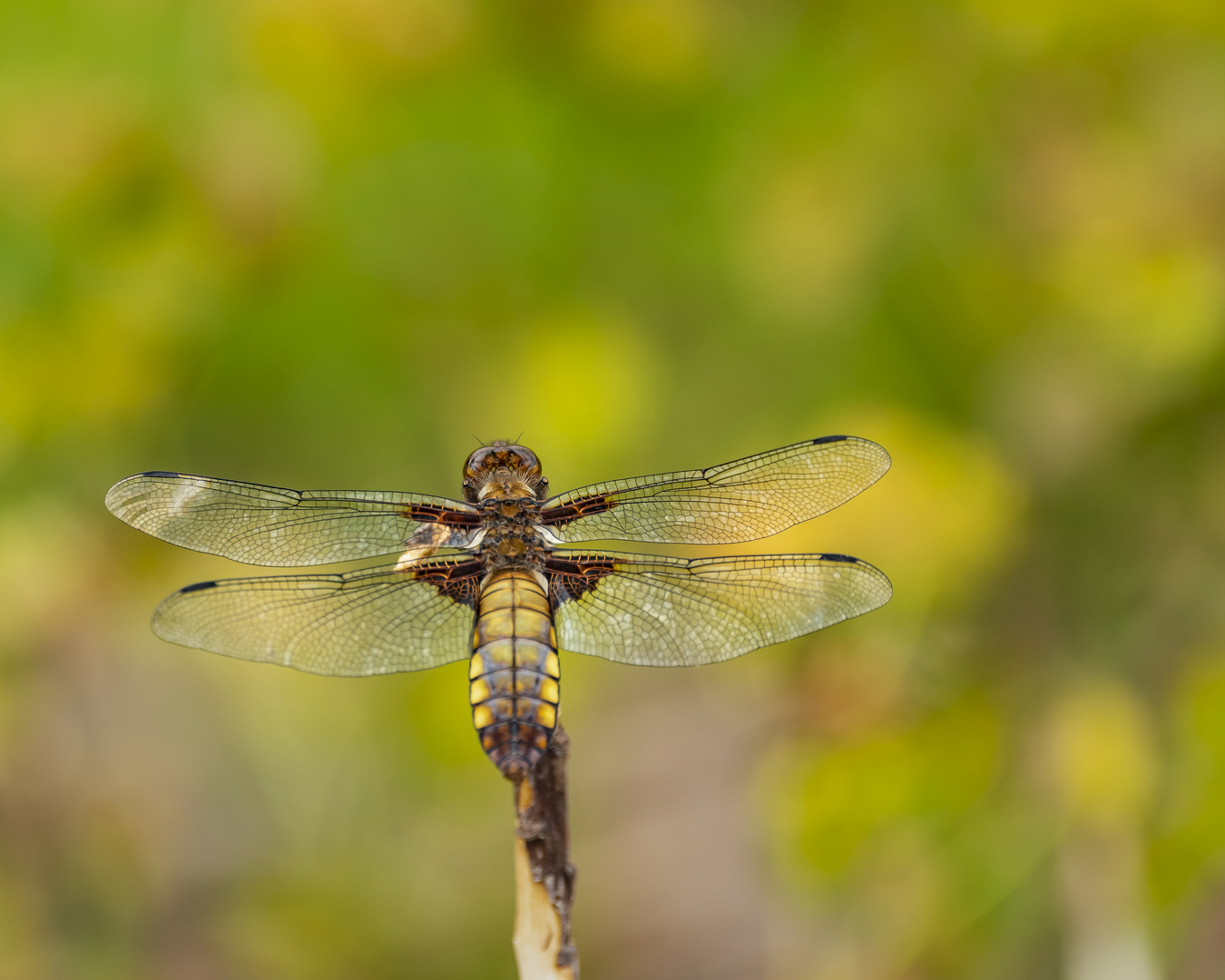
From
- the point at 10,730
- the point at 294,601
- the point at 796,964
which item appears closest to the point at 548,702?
the point at 294,601

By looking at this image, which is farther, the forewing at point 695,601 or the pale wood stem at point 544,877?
the forewing at point 695,601

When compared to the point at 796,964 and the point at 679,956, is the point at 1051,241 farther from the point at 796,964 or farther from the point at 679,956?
the point at 679,956

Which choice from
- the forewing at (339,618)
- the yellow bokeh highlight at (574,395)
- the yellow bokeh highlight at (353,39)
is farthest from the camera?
the yellow bokeh highlight at (574,395)

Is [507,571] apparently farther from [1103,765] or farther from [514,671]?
[1103,765]

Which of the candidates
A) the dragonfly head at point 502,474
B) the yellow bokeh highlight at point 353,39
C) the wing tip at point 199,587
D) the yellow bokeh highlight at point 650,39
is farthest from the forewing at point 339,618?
the yellow bokeh highlight at point 650,39

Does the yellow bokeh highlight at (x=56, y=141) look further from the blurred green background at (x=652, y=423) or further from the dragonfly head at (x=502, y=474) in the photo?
the dragonfly head at (x=502, y=474)

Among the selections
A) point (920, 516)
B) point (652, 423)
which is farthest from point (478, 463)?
point (652, 423)

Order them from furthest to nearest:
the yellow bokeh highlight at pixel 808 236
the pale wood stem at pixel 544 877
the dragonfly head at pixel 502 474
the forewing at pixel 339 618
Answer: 1. the yellow bokeh highlight at pixel 808 236
2. the dragonfly head at pixel 502 474
3. the forewing at pixel 339 618
4. the pale wood stem at pixel 544 877
